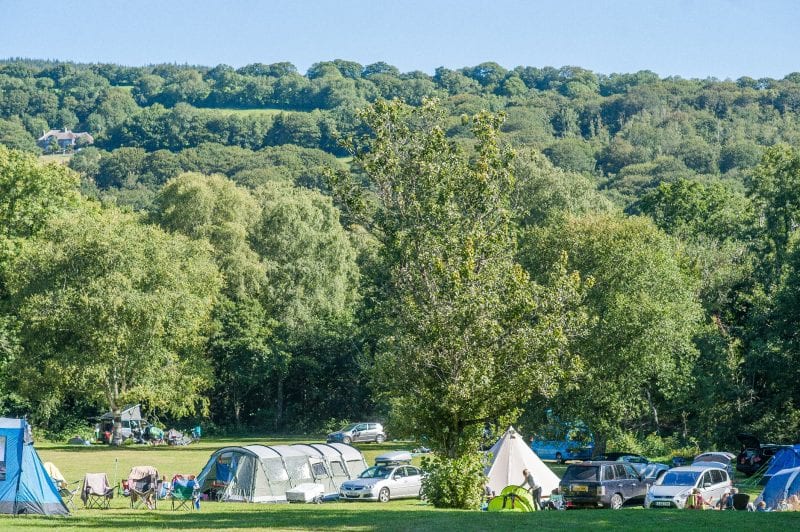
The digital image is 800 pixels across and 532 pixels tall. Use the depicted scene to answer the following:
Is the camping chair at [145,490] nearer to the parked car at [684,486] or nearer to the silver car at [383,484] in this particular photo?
the silver car at [383,484]

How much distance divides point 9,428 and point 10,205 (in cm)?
3684

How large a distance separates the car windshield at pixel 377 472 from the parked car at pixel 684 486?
26.2 ft

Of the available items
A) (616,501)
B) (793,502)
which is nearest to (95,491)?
(616,501)

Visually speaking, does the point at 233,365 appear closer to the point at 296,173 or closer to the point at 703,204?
the point at 703,204

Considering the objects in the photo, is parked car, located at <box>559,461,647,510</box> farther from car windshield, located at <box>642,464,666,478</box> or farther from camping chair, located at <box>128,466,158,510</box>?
camping chair, located at <box>128,466,158,510</box>

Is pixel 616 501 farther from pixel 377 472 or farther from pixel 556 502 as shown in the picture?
pixel 377 472

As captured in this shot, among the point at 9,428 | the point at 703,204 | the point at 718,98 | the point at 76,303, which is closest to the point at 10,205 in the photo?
the point at 76,303

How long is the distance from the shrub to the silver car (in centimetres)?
560

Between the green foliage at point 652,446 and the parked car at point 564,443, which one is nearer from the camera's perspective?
the parked car at point 564,443

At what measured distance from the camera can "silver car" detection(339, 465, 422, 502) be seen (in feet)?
97.1

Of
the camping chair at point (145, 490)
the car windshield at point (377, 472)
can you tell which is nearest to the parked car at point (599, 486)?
the car windshield at point (377, 472)

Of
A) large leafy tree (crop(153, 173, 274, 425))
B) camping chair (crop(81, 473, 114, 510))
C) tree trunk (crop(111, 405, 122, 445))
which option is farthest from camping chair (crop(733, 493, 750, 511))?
large leafy tree (crop(153, 173, 274, 425))

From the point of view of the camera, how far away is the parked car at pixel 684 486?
26.5m

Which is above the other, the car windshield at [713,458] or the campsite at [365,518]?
the campsite at [365,518]
